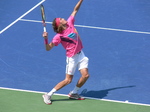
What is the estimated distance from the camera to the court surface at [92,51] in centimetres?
1359

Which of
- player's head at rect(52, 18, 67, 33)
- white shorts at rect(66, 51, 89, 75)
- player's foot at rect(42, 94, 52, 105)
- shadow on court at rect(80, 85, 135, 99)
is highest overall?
player's head at rect(52, 18, 67, 33)

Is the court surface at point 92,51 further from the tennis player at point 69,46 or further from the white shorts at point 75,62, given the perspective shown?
the white shorts at point 75,62

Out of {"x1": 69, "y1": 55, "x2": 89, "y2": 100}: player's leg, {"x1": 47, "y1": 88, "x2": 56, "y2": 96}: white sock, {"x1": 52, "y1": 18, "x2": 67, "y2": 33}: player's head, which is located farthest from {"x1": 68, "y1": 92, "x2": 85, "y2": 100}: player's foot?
{"x1": 52, "y1": 18, "x2": 67, "y2": 33}: player's head

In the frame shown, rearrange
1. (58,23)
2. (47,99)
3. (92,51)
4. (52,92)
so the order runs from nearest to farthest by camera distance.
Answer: (58,23)
(47,99)
(52,92)
(92,51)

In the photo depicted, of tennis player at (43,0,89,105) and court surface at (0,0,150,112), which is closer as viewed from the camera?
tennis player at (43,0,89,105)

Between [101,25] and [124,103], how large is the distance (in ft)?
16.9

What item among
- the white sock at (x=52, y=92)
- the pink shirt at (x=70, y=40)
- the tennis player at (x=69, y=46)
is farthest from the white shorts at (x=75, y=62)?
the white sock at (x=52, y=92)

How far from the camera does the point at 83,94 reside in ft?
44.0

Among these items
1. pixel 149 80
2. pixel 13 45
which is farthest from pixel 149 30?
pixel 13 45

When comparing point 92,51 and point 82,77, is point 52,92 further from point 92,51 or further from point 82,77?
point 92,51

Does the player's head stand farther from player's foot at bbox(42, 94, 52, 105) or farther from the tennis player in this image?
player's foot at bbox(42, 94, 52, 105)

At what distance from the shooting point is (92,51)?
51.4ft

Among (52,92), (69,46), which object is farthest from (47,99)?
(69,46)

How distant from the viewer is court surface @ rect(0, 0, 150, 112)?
13586 mm
